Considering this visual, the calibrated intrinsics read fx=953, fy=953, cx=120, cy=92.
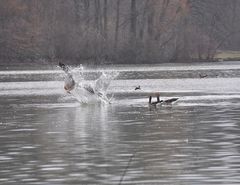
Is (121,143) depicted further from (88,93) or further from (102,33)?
(102,33)

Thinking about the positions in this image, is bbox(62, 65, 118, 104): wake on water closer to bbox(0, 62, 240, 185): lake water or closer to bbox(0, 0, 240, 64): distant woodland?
bbox(0, 62, 240, 185): lake water

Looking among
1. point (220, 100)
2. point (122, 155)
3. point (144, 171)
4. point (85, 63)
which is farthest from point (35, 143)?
point (85, 63)

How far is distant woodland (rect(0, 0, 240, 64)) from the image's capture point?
304 ft

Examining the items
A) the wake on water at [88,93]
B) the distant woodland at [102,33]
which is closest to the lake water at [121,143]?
the wake on water at [88,93]

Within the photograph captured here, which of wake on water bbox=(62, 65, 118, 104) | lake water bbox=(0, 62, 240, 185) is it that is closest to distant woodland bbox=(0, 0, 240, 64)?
wake on water bbox=(62, 65, 118, 104)

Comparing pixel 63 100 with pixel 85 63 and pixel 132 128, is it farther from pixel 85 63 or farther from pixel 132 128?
pixel 85 63

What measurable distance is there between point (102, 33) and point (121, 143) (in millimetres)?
79120

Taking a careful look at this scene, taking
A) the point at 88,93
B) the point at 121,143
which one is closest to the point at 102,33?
the point at 88,93

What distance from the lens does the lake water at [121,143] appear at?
1470cm

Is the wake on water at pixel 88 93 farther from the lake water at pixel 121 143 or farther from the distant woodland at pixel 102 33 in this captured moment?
the distant woodland at pixel 102 33

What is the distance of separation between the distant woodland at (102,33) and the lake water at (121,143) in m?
58.8

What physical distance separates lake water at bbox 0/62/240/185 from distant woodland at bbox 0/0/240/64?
58.8 metres

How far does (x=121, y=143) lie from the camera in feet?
62.8

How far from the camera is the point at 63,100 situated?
37094 mm
